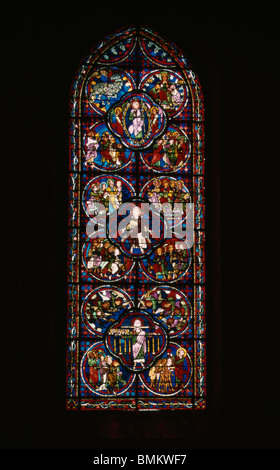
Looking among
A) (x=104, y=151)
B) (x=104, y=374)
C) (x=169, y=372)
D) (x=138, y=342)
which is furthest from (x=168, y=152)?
(x=104, y=374)

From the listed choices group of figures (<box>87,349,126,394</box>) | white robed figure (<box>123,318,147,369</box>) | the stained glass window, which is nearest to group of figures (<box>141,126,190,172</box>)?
the stained glass window

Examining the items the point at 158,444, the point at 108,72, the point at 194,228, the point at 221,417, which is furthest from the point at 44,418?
the point at 108,72

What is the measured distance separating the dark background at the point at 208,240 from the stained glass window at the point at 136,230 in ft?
0.49

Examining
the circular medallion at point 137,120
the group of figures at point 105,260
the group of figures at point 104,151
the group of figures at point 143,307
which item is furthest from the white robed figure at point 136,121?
the group of figures at point 143,307

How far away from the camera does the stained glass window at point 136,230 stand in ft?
19.8

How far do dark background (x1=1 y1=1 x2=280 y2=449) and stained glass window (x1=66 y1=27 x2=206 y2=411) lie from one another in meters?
0.15

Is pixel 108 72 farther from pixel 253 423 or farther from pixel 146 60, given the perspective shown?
pixel 253 423

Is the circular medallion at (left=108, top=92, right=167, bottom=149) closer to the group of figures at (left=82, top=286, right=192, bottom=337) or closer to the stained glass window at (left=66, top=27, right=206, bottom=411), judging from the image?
the stained glass window at (left=66, top=27, right=206, bottom=411)

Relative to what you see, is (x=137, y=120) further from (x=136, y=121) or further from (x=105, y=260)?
(x=105, y=260)

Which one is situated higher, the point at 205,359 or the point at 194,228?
the point at 194,228

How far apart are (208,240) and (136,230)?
0.71 metres

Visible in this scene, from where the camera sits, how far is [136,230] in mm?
6223

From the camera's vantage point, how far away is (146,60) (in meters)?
6.52

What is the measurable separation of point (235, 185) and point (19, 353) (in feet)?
8.12
